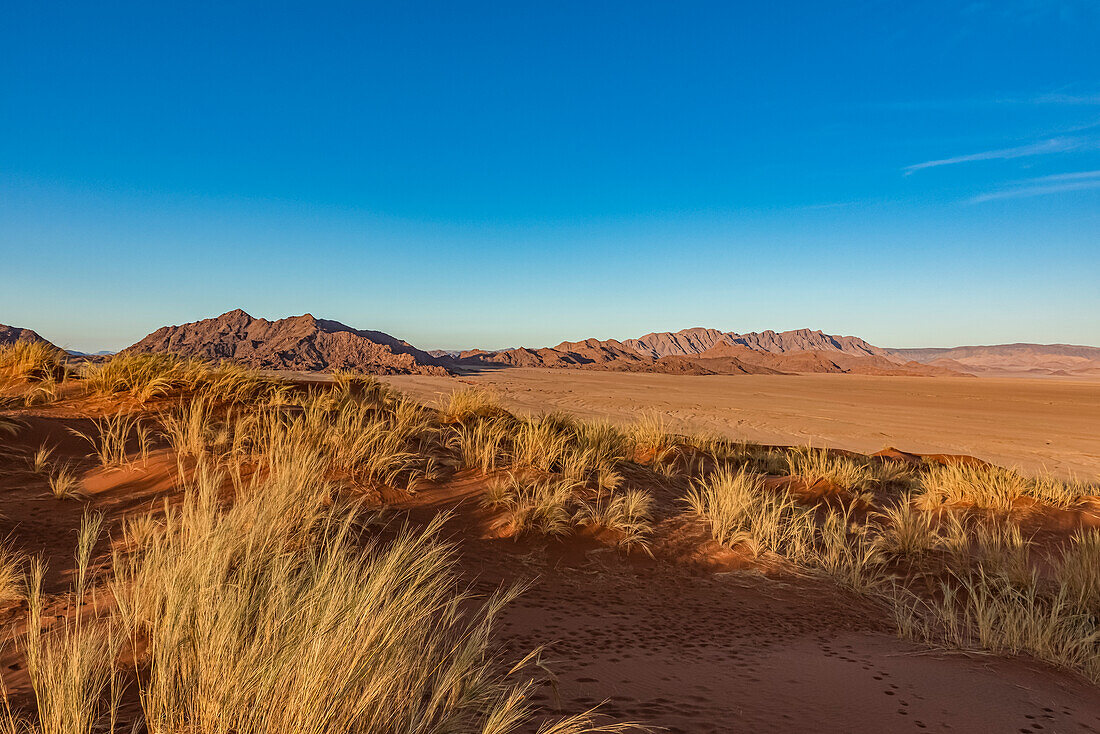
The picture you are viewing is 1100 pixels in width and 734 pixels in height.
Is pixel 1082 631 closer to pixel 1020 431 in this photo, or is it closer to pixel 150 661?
pixel 150 661

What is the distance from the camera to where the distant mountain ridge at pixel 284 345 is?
49.1 metres

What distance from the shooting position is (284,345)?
53875 millimetres

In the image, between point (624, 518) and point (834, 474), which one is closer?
point (624, 518)

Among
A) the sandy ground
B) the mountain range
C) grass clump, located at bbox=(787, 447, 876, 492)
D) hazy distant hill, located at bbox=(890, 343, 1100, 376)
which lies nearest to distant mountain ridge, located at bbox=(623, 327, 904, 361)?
the mountain range

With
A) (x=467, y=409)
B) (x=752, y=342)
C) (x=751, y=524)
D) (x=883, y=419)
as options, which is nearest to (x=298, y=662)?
(x=751, y=524)

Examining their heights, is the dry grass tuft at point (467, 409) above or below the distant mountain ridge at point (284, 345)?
below

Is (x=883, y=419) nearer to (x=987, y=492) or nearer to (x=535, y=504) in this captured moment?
(x=987, y=492)

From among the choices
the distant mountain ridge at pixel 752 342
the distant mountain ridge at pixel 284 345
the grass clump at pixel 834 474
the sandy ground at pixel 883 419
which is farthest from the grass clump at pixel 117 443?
the distant mountain ridge at pixel 752 342

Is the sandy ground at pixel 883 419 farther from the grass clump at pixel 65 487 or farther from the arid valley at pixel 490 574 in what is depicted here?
the grass clump at pixel 65 487

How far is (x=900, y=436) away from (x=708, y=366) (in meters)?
56.9

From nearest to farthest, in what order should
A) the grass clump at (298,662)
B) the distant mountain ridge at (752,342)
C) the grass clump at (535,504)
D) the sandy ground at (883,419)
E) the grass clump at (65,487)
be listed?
the grass clump at (298,662), the grass clump at (65,487), the grass clump at (535,504), the sandy ground at (883,419), the distant mountain ridge at (752,342)

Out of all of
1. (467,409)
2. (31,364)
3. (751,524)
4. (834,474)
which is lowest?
(834,474)

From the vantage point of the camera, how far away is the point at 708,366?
7588 centimetres

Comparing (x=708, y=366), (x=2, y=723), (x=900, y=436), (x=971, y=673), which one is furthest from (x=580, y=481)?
(x=708, y=366)
